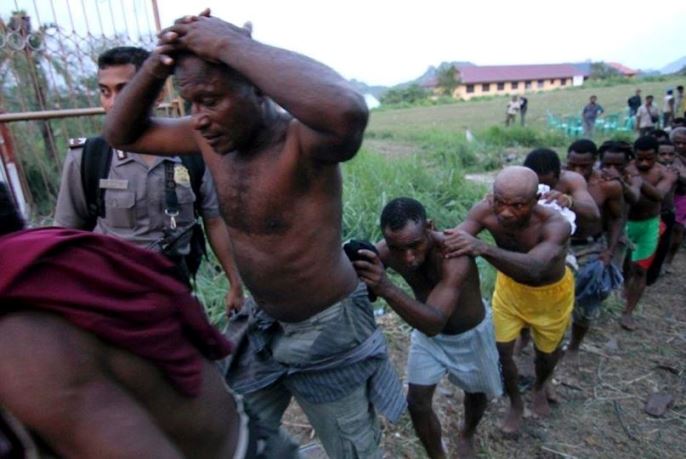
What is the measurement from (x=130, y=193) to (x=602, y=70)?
83020 millimetres

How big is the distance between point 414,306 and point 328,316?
17.3 inches

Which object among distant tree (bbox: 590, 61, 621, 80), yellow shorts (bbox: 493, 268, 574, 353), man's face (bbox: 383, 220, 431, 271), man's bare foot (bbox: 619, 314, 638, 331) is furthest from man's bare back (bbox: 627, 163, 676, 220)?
distant tree (bbox: 590, 61, 621, 80)

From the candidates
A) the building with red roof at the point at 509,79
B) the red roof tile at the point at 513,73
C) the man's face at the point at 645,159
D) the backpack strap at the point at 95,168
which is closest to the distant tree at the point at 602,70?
the building with red roof at the point at 509,79

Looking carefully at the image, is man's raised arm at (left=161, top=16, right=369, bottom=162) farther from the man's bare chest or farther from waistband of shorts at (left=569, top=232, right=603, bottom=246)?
waistband of shorts at (left=569, top=232, right=603, bottom=246)

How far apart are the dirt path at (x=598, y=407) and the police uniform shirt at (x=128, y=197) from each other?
145cm

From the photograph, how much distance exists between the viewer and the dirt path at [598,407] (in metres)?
2.79

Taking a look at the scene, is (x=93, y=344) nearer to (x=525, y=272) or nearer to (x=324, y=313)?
(x=324, y=313)

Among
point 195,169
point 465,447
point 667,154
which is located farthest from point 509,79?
point 195,169

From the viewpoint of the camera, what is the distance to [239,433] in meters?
1.18

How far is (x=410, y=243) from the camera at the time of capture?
2125 mm

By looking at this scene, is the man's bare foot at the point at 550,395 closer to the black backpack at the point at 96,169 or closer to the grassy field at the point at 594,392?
the grassy field at the point at 594,392

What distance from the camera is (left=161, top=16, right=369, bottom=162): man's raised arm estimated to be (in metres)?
1.23

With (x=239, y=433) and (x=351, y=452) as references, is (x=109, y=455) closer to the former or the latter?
(x=239, y=433)

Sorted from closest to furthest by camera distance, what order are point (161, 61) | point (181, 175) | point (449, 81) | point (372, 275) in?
1. point (161, 61)
2. point (372, 275)
3. point (181, 175)
4. point (449, 81)
